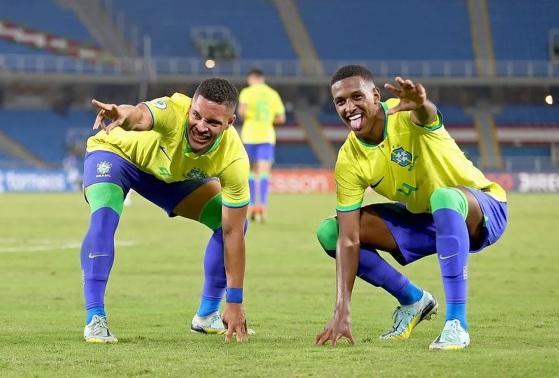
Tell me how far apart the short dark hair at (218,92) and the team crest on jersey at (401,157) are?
0.92 metres

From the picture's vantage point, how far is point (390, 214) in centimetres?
711

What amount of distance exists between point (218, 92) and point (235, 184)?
0.66 meters

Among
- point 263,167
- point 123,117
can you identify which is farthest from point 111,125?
point 263,167

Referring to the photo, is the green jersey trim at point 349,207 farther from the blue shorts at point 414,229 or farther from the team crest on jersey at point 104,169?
the team crest on jersey at point 104,169

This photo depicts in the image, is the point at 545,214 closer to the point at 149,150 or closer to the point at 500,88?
the point at 149,150

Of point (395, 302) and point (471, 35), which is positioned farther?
point (471, 35)

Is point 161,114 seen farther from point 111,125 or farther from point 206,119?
point 111,125

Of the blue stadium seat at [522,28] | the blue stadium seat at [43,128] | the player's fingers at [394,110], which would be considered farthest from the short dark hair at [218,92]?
the blue stadium seat at [522,28]

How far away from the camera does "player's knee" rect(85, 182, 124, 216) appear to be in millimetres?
6996

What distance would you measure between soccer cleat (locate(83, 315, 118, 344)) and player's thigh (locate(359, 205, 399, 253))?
1.53 meters

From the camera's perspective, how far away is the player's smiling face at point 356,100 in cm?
645

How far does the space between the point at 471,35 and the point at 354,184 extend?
3897 centimetres

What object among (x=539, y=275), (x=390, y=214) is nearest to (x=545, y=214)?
(x=539, y=275)

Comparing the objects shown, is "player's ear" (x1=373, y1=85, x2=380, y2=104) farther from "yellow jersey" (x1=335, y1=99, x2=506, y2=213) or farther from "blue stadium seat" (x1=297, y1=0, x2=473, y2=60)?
"blue stadium seat" (x1=297, y1=0, x2=473, y2=60)
